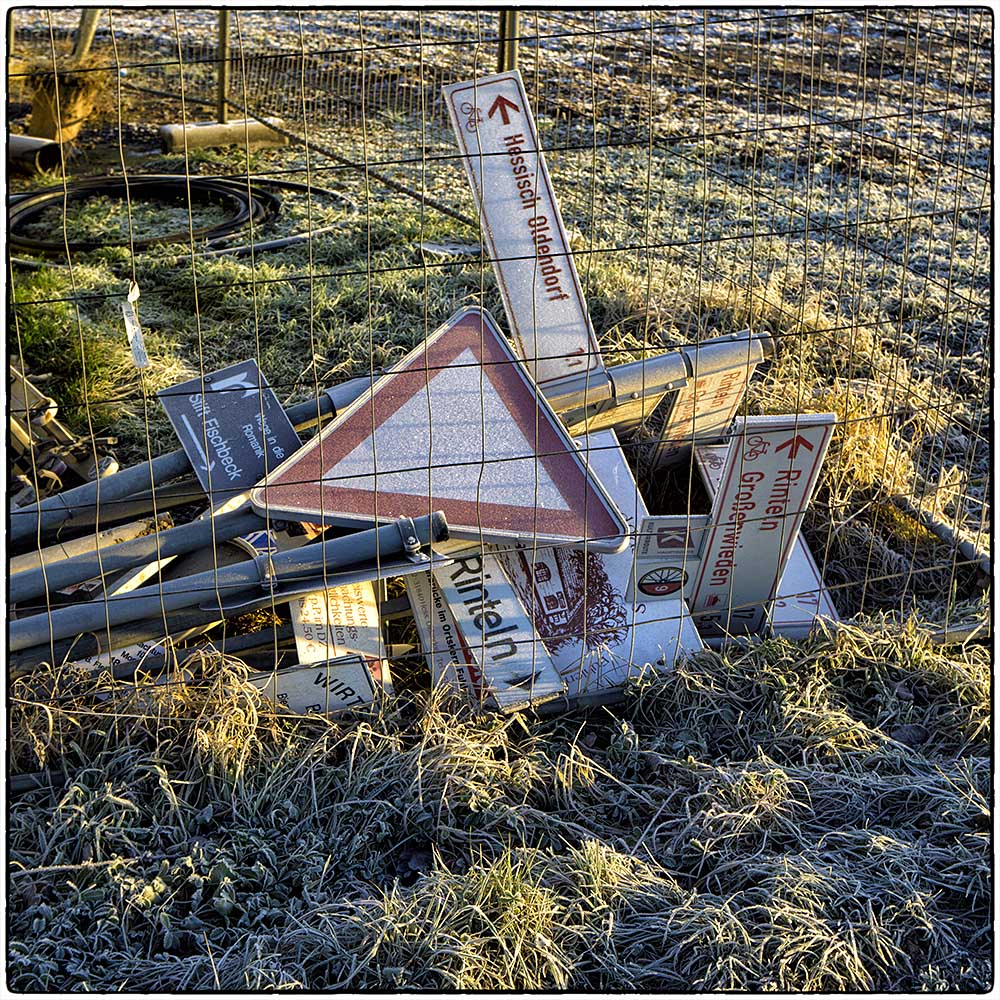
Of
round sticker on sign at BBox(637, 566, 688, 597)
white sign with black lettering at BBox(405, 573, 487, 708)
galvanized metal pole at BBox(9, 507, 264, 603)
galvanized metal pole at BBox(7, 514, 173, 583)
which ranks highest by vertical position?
galvanized metal pole at BBox(9, 507, 264, 603)

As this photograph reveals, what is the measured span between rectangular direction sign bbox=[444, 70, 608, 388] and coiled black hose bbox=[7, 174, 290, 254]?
3.19m

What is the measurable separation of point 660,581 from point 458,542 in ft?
2.31

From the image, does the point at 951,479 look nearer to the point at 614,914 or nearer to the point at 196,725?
the point at 614,914

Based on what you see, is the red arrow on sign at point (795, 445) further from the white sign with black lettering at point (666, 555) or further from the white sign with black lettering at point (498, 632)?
the white sign with black lettering at point (498, 632)

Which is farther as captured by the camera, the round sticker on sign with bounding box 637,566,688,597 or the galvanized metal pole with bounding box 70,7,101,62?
the galvanized metal pole with bounding box 70,7,101,62

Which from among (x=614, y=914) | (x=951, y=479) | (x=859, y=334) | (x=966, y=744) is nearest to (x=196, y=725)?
(x=614, y=914)

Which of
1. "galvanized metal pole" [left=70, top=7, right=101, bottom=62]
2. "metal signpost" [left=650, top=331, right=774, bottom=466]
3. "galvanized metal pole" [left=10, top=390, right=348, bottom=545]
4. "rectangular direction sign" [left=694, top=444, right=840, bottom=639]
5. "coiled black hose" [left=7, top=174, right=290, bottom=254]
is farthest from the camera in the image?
"galvanized metal pole" [left=70, top=7, right=101, bottom=62]

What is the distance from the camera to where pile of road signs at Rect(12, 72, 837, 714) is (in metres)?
3.25

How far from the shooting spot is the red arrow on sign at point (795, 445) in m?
3.48

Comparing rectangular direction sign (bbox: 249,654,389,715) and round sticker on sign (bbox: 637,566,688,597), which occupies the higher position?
round sticker on sign (bbox: 637,566,688,597)

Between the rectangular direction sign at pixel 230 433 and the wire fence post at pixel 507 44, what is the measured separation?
2247 millimetres

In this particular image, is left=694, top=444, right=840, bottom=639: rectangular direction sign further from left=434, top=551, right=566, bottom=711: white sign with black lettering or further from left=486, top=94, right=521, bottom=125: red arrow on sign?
left=486, top=94, right=521, bottom=125: red arrow on sign

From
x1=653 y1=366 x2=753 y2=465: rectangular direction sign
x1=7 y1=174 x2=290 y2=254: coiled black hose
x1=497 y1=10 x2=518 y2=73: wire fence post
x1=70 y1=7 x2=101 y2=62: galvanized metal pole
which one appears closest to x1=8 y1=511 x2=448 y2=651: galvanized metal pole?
x1=653 y1=366 x2=753 y2=465: rectangular direction sign

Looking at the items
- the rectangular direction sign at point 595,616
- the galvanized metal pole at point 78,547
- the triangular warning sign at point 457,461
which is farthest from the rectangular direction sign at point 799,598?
the galvanized metal pole at point 78,547
